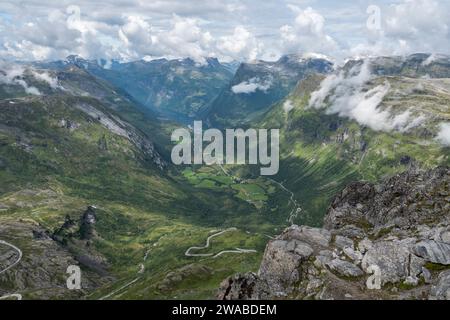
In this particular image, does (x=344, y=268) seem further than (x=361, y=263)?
No

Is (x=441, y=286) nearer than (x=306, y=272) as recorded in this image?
Yes

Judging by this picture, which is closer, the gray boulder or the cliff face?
the cliff face

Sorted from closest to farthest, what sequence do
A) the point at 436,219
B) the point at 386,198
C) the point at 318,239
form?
the point at 318,239 < the point at 436,219 < the point at 386,198

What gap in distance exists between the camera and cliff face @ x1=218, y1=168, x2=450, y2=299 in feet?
377

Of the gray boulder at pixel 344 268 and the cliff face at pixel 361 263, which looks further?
the gray boulder at pixel 344 268

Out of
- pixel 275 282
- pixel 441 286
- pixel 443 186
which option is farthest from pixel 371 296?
pixel 443 186

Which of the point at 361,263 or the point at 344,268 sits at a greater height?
the point at 361,263

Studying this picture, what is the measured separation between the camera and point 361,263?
420 ft

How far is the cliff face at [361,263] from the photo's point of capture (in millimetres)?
114812
